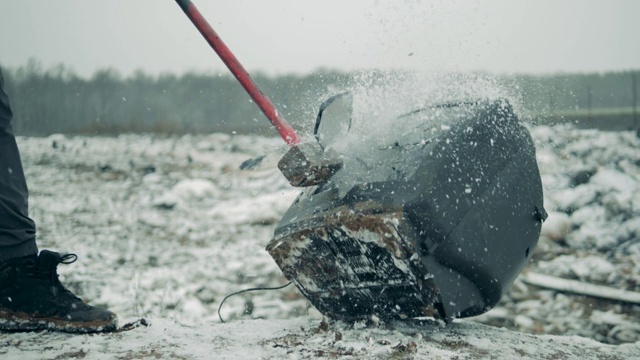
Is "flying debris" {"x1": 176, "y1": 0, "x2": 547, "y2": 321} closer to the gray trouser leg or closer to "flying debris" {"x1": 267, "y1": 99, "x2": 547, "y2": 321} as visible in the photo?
"flying debris" {"x1": 267, "y1": 99, "x2": 547, "y2": 321}

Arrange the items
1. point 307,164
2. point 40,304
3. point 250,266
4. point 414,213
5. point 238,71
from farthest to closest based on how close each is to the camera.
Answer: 1. point 250,266
2. point 238,71
3. point 40,304
4. point 307,164
5. point 414,213

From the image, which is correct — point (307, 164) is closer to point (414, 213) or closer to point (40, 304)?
point (414, 213)

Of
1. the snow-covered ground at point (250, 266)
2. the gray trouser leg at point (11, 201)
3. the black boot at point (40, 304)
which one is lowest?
the snow-covered ground at point (250, 266)

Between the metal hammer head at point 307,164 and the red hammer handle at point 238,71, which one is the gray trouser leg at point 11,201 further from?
the metal hammer head at point 307,164

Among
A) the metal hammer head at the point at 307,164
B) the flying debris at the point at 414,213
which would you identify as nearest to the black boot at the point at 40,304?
the flying debris at the point at 414,213

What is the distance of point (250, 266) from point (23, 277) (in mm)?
1609

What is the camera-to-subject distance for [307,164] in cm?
147

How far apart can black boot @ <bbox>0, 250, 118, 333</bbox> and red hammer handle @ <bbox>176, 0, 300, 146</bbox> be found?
0.79 metres

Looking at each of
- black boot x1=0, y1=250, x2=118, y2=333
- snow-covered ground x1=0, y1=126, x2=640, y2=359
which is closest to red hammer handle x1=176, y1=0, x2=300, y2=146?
snow-covered ground x1=0, y1=126, x2=640, y2=359

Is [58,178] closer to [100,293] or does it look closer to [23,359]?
[100,293]

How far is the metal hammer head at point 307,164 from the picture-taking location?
4.87 feet

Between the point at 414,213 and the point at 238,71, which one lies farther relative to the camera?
the point at 238,71

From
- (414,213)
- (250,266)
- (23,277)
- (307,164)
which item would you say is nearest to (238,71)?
(307,164)

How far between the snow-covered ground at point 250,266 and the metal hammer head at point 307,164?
0.18m
